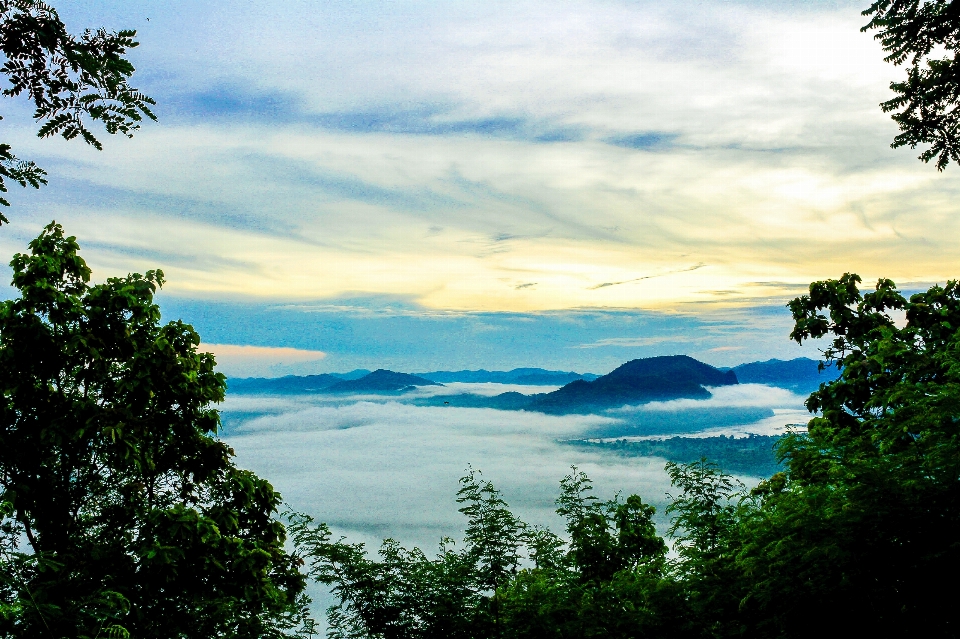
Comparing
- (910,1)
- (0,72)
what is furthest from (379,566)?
(910,1)

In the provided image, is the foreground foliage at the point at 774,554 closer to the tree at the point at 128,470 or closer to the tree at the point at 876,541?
the tree at the point at 876,541

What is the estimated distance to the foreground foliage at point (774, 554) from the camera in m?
6.21

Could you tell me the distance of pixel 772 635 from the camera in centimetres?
681

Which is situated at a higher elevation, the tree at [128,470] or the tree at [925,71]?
the tree at [925,71]

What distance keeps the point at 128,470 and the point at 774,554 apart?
42.3 feet

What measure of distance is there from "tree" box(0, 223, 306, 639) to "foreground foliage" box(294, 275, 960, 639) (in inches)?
67.7

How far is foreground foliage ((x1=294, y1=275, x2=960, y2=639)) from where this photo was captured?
6.21 metres

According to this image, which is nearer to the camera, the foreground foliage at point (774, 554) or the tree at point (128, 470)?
the foreground foliage at point (774, 554)

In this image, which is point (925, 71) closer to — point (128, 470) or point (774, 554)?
point (774, 554)

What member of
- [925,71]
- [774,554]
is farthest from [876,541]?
[925,71]

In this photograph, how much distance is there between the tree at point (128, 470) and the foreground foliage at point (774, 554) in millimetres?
1719

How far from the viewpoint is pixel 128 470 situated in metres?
13.0

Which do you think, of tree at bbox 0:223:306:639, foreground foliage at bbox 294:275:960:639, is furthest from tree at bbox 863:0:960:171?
tree at bbox 0:223:306:639

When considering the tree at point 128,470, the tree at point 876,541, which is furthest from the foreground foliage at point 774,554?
the tree at point 128,470
